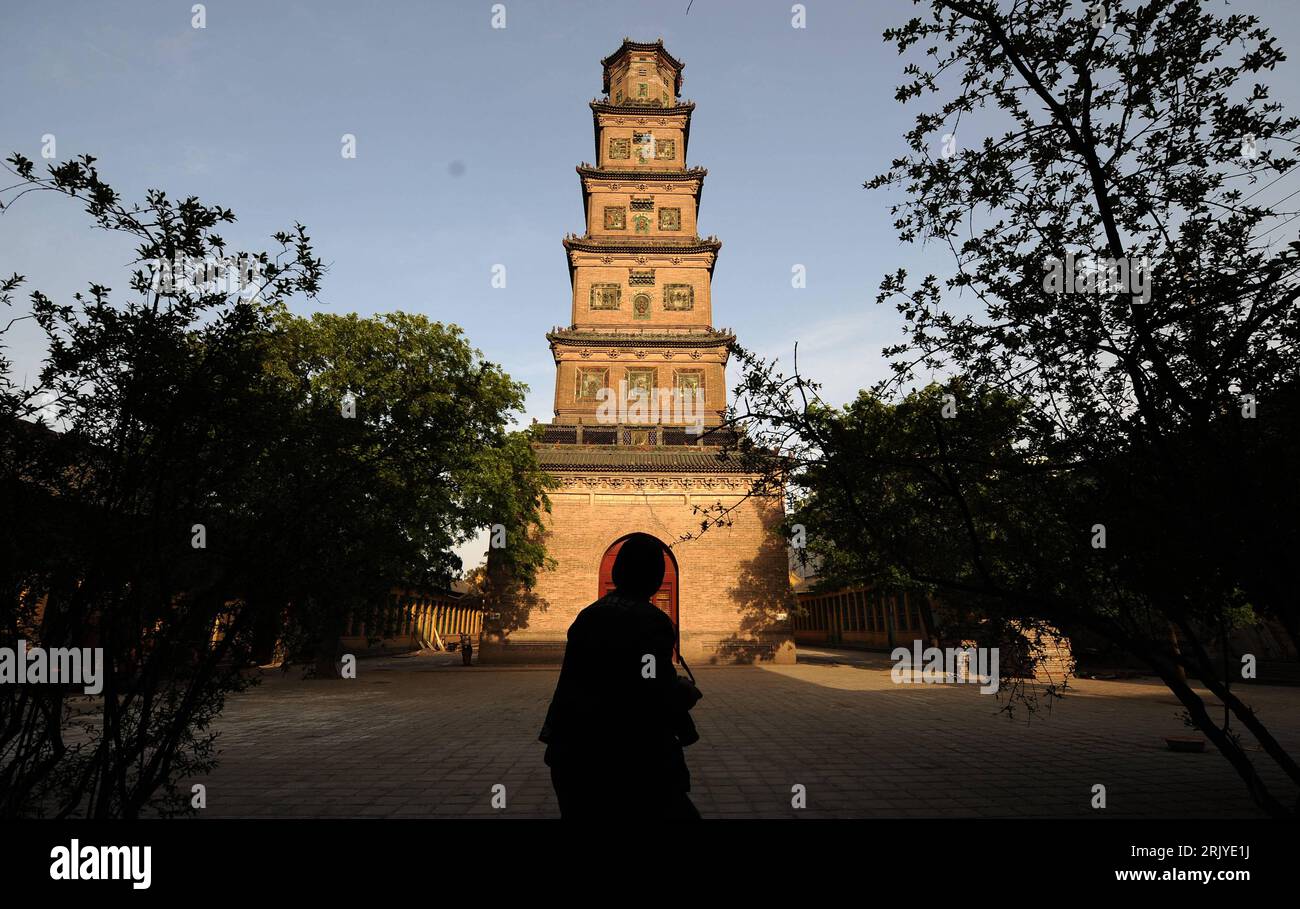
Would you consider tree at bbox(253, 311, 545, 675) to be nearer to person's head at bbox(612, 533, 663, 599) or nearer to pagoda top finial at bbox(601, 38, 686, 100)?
person's head at bbox(612, 533, 663, 599)

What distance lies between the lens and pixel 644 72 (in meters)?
35.7

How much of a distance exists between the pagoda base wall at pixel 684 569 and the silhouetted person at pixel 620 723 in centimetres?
2078

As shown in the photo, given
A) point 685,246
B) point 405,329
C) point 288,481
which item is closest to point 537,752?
point 288,481

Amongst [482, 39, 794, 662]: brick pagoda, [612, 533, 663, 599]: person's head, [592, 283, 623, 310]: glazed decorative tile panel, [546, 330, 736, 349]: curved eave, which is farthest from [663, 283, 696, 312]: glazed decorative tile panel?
[612, 533, 663, 599]: person's head

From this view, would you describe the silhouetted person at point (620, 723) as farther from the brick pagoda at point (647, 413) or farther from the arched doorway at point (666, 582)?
the arched doorway at point (666, 582)

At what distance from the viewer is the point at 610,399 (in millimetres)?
30562

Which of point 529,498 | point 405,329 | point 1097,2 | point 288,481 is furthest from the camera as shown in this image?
point 529,498

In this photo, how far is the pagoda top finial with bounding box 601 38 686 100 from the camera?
1393 inches

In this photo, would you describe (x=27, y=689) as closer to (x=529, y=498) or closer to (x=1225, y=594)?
(x=1225, y=594)

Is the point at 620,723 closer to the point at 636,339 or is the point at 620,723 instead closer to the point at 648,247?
the point at 636,339

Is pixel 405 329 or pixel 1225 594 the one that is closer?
pixel 1225 594
